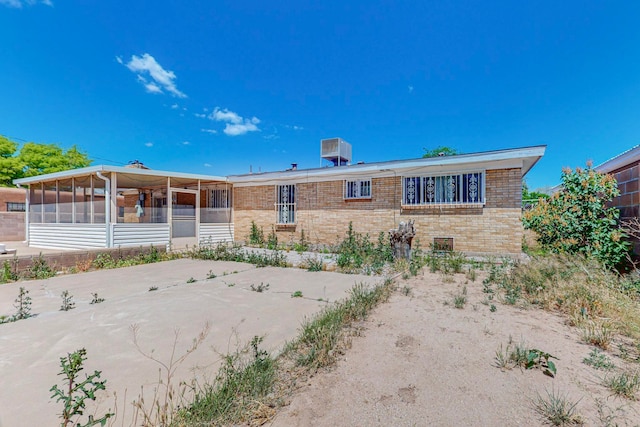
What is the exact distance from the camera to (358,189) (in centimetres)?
1084

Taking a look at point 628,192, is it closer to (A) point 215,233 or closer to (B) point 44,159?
(A) point 215,233

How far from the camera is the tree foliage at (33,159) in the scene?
2197cm

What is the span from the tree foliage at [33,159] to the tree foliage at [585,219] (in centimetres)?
3441

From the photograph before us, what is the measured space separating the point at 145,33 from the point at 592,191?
55.7 ft

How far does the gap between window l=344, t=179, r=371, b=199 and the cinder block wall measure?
8.5 inches

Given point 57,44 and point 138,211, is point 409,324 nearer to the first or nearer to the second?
point 138,211

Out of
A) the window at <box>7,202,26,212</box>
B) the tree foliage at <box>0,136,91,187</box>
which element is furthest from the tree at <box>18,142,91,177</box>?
the window at <box>7,202,26,212</box>

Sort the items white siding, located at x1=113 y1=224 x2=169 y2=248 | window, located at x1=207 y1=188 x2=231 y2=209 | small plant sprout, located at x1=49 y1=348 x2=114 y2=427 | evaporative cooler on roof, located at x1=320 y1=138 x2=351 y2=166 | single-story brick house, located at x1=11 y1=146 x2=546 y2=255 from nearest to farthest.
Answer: small plant sprout, located at x1=49 y1=348 x2=114 y2=427, single-story brick house, located at x1=11 y1=146 x2=546 y2=255, white siding, located at x1=113 y1=224 x2=169 y2=248, evaporative cooler on roof, located at x1=320 y1=138 x2=351 y2=166, window, located at x1=207 y1=188 x2=231 y2=209

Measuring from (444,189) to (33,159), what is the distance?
33415mm

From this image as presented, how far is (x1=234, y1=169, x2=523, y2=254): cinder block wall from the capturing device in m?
8.46

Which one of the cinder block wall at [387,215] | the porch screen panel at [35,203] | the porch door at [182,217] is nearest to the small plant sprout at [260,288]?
the cinder block wall at [387,215]

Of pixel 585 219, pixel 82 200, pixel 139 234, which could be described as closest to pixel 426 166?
pixel 585 219

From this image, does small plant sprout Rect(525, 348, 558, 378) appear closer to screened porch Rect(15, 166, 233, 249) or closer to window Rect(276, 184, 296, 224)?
window Rect(276, 184, 296, 224)

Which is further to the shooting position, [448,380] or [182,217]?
[182,217]
